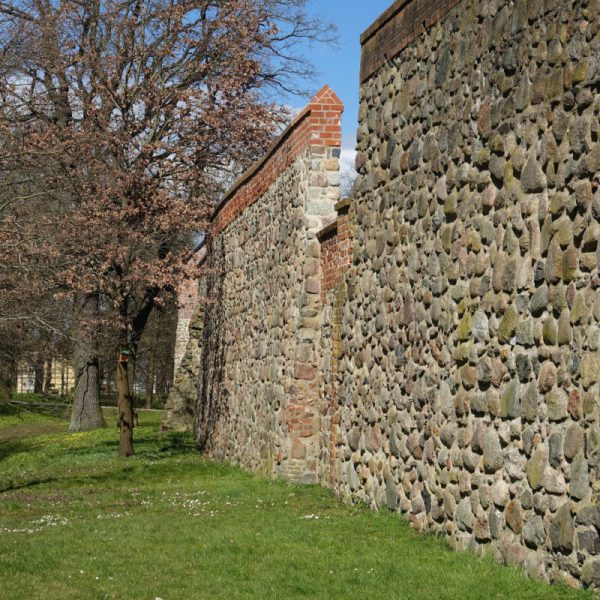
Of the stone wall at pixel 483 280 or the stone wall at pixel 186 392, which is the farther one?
the stone wall at pixel 186 392

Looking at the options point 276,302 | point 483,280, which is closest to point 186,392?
point 276,302

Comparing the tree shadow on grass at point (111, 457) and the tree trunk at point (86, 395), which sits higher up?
the tree trunk at point (86, 395)

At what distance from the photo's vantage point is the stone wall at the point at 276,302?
12977 mm

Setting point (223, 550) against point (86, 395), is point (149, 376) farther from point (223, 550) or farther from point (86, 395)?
point (223, 550)

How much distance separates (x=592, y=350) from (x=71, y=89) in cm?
2026

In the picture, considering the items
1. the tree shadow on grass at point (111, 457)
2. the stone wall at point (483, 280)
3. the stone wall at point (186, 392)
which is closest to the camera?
the stone wall at point (483, 280)

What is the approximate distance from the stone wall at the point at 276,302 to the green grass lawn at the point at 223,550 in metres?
0.94

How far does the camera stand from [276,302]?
14.5 metres

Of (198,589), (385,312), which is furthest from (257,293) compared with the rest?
(198,589)

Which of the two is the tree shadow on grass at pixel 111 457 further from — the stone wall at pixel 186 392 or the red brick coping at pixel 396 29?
the red brick coping at pixel 396 29

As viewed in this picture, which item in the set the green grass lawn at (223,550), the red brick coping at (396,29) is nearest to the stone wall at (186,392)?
the green grass lawn at (223,550)

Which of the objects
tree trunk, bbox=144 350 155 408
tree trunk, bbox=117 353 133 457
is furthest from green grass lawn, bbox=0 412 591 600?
tree trunk, bbox=144 350 155 408

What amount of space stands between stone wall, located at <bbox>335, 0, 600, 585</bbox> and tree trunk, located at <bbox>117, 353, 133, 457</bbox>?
8.69 meters

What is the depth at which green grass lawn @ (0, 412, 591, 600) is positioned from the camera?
684cm
